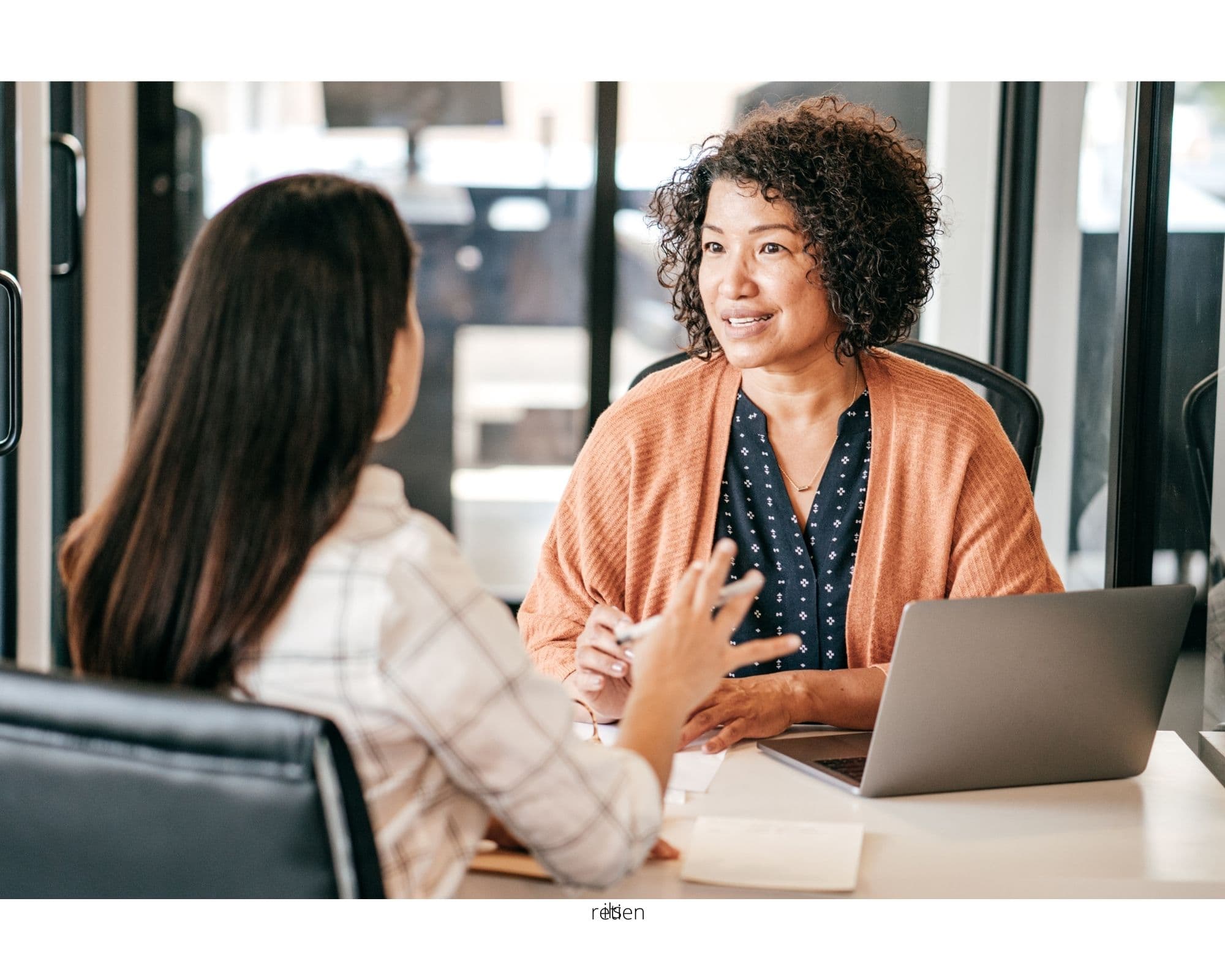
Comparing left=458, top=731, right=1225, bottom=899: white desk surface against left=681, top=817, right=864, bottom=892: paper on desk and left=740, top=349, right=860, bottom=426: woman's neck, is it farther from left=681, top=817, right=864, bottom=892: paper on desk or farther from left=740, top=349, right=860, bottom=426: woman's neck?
left=740, top=349, right=860, bottom=426: woman's neck

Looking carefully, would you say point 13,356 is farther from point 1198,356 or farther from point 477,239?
point 477,239

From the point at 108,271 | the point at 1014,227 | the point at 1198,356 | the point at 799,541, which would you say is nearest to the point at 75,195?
the point at 108,271

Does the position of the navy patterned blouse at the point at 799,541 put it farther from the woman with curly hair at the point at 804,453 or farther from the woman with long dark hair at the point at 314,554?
the woman with long dark hair at the point at 314,554

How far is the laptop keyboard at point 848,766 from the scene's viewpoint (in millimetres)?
1216

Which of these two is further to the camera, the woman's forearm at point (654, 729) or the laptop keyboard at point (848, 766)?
the laptop keyboard at point (848, 766)

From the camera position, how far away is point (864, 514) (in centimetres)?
155

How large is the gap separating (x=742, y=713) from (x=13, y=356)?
3.41 feet

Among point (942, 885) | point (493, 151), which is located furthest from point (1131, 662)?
point (493, 151)

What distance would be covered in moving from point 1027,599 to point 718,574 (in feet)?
0.98

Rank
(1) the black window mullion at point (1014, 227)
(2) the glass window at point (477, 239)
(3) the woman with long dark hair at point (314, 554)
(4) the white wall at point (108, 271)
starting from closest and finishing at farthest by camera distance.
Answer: (3) the woman with long dark hair at point (314, 554) < (1) the black window mullion at point (1014, 227) < (4) the white wall at point (108, 271) < (2) the glass window at point (477, 239)

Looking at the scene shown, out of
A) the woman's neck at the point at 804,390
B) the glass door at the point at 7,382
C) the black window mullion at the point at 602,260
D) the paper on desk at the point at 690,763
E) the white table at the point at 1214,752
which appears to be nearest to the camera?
the paper on desk at the point at 690,763

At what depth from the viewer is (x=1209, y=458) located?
1.62m

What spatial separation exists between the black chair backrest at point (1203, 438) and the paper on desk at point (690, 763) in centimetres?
75

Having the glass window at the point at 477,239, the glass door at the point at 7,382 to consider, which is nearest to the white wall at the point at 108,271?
the glass window at the point at 477,239
